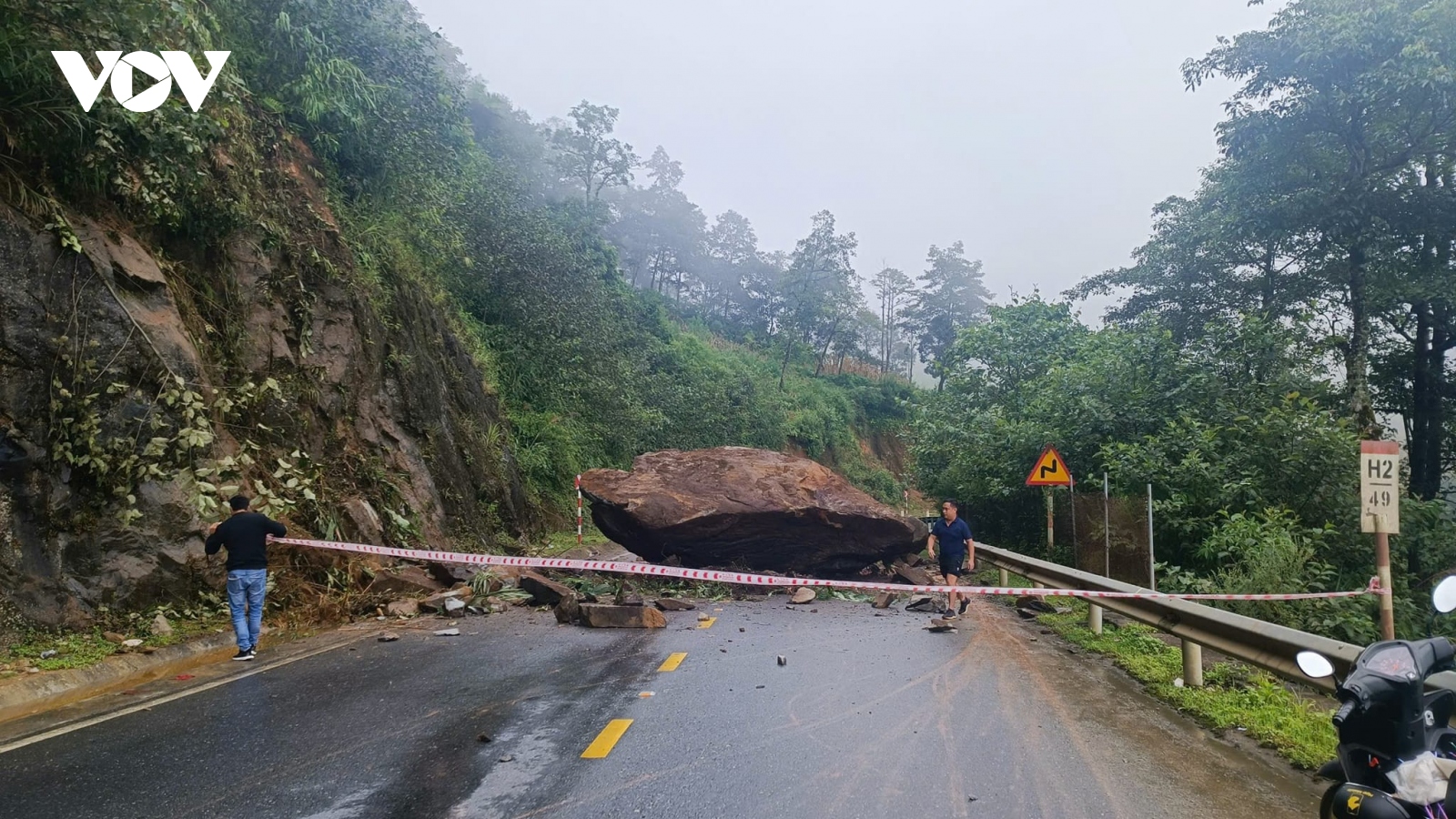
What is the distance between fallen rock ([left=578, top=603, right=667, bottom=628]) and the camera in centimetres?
955

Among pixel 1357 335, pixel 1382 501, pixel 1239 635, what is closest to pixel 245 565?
pixel 1239 635

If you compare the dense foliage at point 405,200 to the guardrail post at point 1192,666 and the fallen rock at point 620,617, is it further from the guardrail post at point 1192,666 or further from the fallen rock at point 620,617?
the guardrail post at point 1192,666

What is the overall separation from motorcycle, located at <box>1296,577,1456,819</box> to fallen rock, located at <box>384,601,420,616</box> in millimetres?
9127

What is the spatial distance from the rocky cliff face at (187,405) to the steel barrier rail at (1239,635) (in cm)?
843

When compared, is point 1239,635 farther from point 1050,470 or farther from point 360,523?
point 360,523

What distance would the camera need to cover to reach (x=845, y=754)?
495 cm

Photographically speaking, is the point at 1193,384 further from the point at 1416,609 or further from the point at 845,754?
the point at 845,754

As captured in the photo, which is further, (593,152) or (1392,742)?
(593,152)

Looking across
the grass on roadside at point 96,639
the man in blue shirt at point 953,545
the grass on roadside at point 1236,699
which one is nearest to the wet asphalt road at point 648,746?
the grass on roadside at point 1236,699

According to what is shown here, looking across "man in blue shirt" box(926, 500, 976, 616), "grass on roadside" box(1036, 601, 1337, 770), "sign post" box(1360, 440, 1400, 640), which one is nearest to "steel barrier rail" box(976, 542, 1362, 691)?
"grass on roadside" box(1036, 601, 1337, 770)

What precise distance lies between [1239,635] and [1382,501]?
93.0 inches

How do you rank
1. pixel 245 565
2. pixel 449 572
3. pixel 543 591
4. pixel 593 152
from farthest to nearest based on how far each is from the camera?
pixel 593 152 → pixel 449 572 → pixel 543 591 → pixel 245 565

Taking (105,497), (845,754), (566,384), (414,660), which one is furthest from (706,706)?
(566,384)

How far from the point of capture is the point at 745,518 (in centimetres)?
1418
